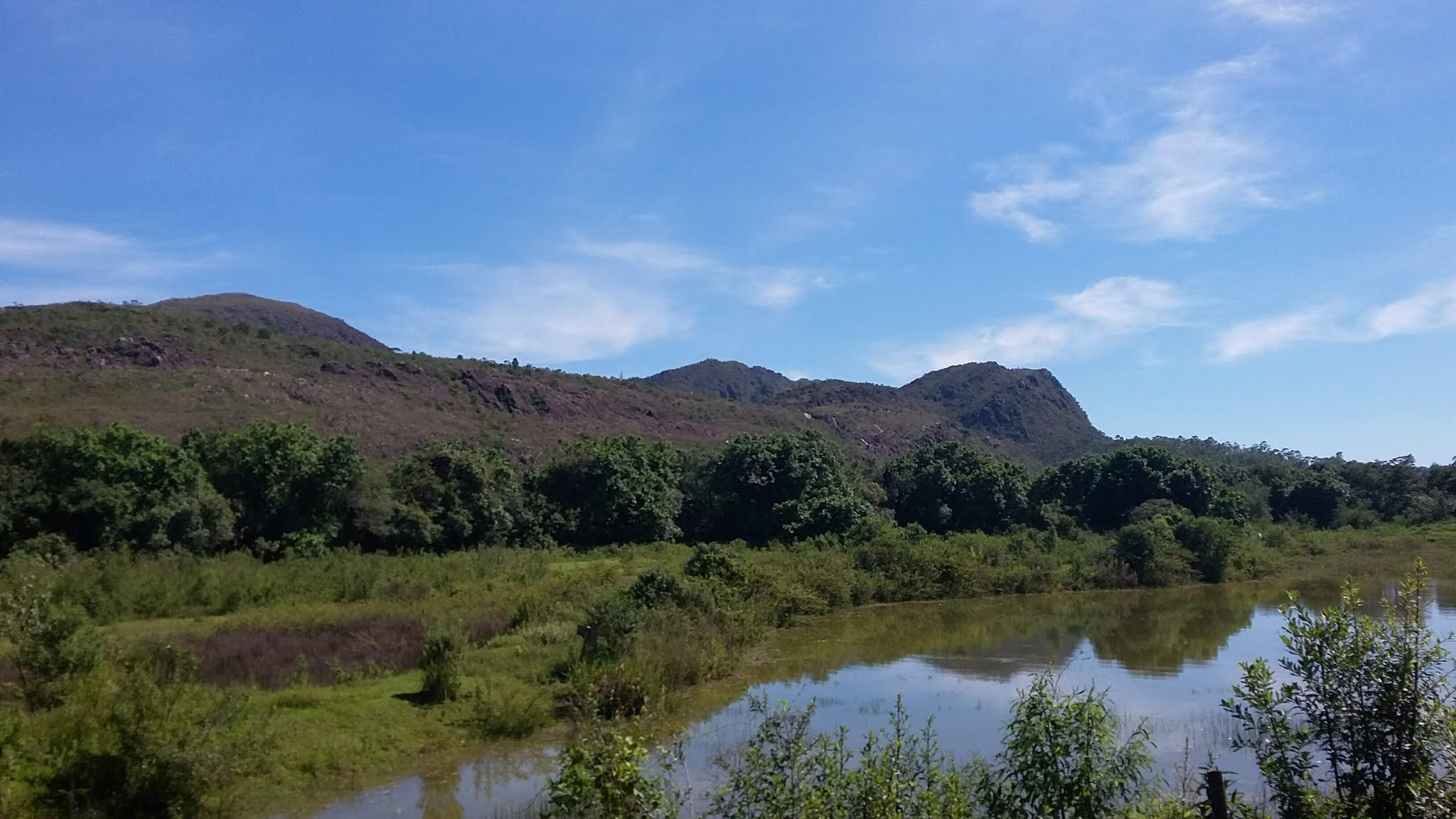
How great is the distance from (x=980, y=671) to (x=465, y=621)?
1218cm

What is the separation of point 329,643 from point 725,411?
3337 inches

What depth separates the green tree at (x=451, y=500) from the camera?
37375 mm

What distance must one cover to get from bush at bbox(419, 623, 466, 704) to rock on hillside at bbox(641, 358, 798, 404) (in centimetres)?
15437

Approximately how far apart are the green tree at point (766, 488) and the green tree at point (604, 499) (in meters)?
2.78

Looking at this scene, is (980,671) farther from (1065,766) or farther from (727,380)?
(727,380)

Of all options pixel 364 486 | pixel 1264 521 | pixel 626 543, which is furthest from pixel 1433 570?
pixel 364 486

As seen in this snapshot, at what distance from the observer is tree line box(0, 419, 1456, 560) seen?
30062mm

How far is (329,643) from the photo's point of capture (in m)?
20.6

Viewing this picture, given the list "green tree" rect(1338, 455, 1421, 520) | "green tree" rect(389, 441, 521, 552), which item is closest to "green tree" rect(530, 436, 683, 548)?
"green tree" rect(389, 441, 521, 552)

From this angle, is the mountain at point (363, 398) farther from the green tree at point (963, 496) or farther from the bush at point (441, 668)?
the bush at point (441, 668)

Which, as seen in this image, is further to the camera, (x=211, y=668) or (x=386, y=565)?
(x=386, y=565)

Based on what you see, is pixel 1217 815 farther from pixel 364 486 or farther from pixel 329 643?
pixel 364 486

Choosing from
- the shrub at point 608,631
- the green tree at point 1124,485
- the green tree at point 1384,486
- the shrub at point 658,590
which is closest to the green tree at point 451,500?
the shrub at point 658,590

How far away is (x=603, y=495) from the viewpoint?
44.2 metres
